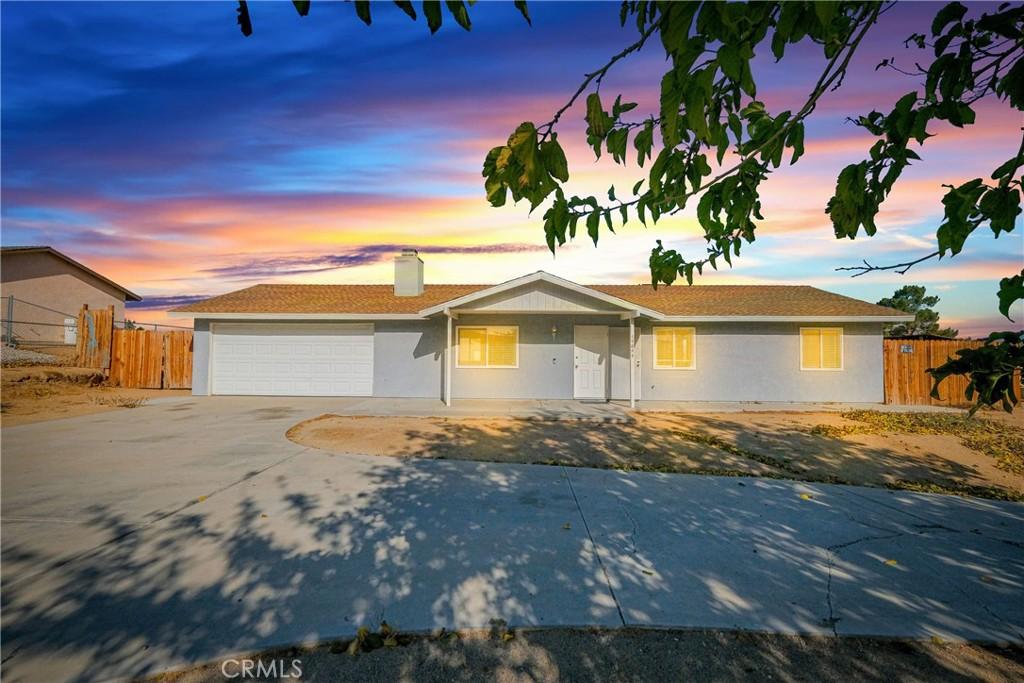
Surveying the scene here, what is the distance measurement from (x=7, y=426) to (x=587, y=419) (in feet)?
40.1

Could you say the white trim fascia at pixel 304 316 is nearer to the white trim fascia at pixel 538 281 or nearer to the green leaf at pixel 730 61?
the white trim fascia at pixel 538 281

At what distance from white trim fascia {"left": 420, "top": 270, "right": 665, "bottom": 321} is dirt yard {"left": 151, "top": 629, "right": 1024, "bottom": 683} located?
11.6 m

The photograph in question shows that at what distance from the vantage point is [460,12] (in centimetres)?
160

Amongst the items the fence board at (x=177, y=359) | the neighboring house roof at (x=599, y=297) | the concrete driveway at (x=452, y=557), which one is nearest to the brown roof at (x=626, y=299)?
the neighboring house roof at (x=599, y=297)

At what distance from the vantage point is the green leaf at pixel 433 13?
1.47m

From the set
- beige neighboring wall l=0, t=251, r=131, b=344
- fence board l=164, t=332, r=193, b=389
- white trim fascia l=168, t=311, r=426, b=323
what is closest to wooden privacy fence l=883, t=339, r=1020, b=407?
white trim fascia l=168, t=311, r=426, b=323

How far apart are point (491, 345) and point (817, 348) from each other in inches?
406

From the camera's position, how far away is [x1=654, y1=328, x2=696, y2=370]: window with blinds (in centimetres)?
1677

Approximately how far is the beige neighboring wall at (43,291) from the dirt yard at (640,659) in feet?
93.3

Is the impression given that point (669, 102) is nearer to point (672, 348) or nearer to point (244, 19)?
point (244, 19)

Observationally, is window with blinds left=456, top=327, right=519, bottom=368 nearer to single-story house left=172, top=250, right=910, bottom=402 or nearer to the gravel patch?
single-story house left=172, top=250, right=910, bottom=402

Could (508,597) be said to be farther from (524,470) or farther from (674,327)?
(674,327)

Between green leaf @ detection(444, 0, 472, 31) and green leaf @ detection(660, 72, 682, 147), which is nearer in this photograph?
green leaf @ detection(444, 0, 472, 31)

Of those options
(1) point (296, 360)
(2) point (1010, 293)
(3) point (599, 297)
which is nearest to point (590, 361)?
(3) point (599, 297)
